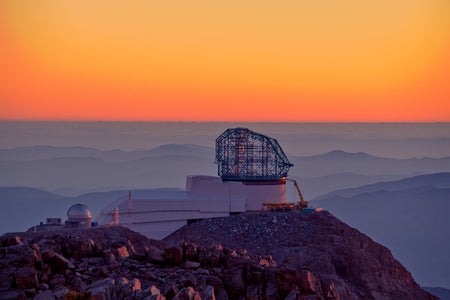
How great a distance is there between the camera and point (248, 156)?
61.8 m

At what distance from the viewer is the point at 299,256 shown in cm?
4856

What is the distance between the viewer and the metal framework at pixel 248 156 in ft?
202

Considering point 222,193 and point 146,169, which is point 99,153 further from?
point 222,193

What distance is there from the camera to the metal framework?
202 ft

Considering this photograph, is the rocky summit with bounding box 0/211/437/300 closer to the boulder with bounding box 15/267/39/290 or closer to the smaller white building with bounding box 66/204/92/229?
the boulder with bounding box 15/267/39/290

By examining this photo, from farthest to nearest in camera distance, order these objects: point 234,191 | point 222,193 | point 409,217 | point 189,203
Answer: point 409,217 → point 234,191 → point 222,193 → point 189,203

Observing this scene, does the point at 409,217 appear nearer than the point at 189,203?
No

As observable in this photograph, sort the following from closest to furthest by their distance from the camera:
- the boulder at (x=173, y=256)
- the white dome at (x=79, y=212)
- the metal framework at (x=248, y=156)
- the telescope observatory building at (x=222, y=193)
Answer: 1. the boulder at (x=173, y=256)
2. the white dome at (x=79, y=212)
3. the telescope observatory building at (x=222, y=193)
4. the metal framework at (x=248, y=156)

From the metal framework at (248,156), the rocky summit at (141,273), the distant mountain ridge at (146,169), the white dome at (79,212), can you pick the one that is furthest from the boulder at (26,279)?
the distant mountain ridge at (146,169)

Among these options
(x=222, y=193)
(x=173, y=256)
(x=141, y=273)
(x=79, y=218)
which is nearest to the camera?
(x=141, y=273)

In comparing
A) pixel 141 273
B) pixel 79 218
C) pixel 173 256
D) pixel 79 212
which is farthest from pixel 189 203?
pixel 141 273

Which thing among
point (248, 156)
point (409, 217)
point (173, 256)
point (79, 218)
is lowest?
point (409, 217)

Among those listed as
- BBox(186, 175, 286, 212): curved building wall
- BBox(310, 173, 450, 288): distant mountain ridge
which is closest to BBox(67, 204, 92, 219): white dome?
BBox(186, 175, 286, 212): curved building wall

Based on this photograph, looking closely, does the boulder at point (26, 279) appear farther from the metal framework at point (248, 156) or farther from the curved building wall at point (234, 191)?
the metal framework at point (248, 156)
